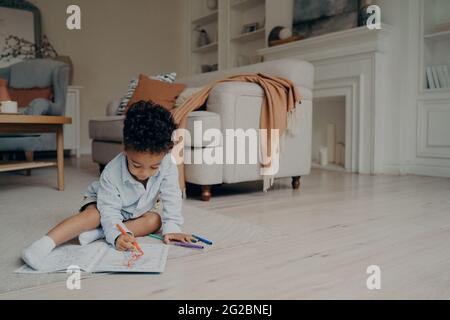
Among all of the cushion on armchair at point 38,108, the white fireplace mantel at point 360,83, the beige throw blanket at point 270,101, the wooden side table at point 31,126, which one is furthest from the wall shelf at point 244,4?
the wooden side table at point 31,126

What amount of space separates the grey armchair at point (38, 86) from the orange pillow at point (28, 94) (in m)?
0.05

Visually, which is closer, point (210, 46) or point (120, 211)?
point (120, 211)

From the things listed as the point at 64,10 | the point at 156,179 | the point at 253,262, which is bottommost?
the point at 253,262

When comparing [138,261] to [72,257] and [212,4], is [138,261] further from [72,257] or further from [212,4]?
[212,4]

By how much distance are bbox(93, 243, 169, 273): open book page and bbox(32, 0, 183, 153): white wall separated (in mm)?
4595

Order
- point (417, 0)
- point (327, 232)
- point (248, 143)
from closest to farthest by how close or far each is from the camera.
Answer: point (327, 232) → point (248, 143) → point (417, 0)

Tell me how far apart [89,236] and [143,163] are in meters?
0.29

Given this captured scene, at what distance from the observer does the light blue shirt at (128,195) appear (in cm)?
125

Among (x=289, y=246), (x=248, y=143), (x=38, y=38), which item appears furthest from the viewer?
(x=38, y=38)

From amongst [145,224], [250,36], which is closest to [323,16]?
[250,36]

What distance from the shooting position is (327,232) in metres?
1.46

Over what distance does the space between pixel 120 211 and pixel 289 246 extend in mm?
541

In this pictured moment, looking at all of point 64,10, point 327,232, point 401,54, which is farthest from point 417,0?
point 64,10

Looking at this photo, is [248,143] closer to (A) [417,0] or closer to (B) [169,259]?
(B) [169,259]
